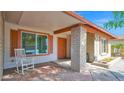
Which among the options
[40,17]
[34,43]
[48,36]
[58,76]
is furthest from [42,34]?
[58,76]

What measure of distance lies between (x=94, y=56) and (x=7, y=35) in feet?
21.2

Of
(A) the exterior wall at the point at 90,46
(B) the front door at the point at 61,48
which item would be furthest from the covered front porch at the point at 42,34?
(A) the exterior wall at the point at 90,46

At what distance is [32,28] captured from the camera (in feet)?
30.6

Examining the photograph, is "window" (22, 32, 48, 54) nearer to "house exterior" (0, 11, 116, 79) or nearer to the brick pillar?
"house exterior" (0, 11, 116, 79)

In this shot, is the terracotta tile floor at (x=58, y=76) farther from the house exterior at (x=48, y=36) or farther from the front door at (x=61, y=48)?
the front door at (x=61, y=48)

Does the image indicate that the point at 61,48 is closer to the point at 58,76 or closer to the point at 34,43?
the point at 34,43

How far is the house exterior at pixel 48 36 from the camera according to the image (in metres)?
6.49

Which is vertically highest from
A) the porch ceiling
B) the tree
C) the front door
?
the porch ceiling

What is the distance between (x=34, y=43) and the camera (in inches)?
376

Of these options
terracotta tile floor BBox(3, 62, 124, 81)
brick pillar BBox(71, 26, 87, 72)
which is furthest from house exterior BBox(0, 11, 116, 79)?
terracotta tile floor BBox(3, 62, 124, 81)

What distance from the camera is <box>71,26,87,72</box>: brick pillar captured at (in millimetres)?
7480
